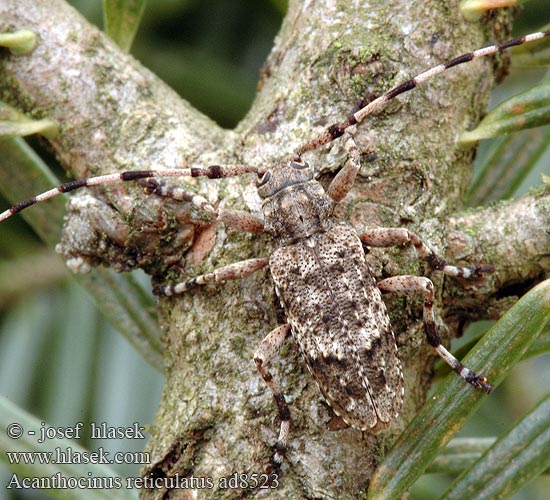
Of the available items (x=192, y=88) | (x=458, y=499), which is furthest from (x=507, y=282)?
(x=192, y=88)

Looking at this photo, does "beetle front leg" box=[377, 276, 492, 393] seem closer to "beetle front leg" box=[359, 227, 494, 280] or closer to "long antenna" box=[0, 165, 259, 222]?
"beetle front leg" box=[359, 227, 494, 280]

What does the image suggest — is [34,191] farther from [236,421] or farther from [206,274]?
[236,421]

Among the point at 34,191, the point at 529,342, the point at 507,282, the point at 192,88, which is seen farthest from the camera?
the point at 192,88

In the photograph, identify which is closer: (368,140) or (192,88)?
(368,140)

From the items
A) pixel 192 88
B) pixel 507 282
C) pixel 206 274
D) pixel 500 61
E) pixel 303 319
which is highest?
pixel 192 88
